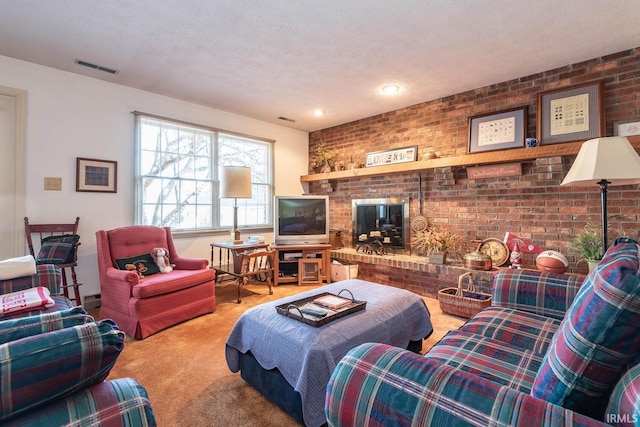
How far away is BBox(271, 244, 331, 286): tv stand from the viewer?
13.5 feet

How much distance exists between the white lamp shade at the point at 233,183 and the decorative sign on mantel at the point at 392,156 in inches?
71.8

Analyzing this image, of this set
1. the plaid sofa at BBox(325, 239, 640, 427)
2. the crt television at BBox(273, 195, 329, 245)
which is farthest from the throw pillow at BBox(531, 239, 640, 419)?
the crt television at BBox(273, 195, 329, 245)

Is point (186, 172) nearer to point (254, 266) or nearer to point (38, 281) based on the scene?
point (254, 266)

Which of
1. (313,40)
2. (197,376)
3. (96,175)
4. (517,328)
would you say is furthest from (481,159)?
(96,175)

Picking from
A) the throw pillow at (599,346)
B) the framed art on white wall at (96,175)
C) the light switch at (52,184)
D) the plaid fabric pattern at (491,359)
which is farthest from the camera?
the framed art on white wall at (96,175)

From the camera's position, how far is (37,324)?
2.57 feet

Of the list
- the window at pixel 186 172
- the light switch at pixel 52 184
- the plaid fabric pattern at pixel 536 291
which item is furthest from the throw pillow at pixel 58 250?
the plaid fabric pattern at pixel 536 291

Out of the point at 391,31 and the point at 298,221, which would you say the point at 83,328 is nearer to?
the point at 391,31

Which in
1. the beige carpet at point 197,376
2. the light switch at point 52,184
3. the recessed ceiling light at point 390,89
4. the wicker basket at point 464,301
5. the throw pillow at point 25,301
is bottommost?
the beige carpet at point 197,376

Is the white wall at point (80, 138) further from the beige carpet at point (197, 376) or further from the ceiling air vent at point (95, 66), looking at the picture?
the beige carpet at point (197, 376)

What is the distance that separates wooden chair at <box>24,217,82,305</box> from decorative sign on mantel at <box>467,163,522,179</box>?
13.5 feet

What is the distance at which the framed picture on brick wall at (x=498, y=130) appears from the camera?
3.18 m

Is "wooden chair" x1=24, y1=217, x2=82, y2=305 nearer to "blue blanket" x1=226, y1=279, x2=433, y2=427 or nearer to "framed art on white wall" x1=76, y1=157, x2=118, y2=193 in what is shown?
"framed art on white wall" x1=76, y1=157, x2=118, y2=193

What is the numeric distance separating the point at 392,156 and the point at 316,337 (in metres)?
3.19
